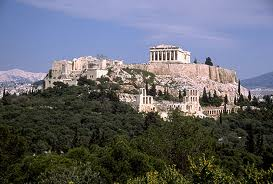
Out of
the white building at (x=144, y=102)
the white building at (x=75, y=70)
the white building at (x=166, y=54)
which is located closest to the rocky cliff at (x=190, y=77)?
the white building at (x=166, y=54)

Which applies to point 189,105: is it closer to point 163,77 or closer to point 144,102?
point 144,102

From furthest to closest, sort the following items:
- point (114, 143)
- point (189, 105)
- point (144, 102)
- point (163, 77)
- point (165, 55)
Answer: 1. point (165, 55)
2. point (163, 77)
3. point (189, 105)
4. point (144, 102)
5. point (114, 143)

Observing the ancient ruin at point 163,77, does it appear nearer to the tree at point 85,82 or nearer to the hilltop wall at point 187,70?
the hilltop wall at point 187,70

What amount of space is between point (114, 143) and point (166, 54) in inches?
2032

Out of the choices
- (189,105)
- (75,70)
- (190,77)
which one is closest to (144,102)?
(189,105)

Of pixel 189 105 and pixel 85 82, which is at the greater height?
pixel 85 82

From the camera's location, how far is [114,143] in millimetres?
24016

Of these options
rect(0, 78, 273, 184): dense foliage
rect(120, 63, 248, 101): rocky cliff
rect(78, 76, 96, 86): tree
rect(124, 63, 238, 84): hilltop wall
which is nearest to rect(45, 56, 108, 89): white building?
rect(78, 76, 96, 86): tree

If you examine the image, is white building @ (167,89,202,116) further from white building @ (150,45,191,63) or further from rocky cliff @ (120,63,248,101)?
white building @ (150,45,191,63)

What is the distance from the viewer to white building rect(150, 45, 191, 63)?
7444cm

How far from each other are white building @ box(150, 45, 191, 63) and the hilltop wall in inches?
83.2

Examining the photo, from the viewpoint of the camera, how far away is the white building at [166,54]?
74438mm

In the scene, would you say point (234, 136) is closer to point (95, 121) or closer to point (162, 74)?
point (95, 121)

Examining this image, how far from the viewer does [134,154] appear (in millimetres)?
21109
